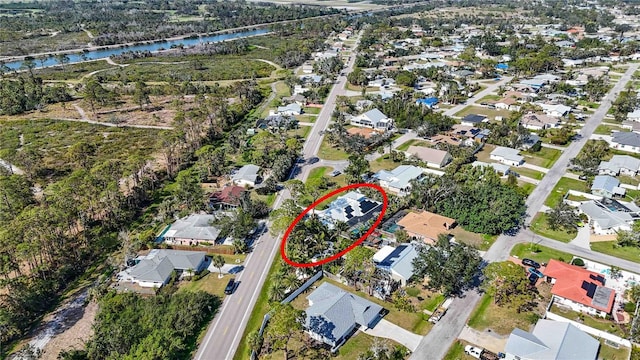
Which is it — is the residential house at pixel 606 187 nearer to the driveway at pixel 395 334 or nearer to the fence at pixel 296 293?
the driveway at pixel 395 334

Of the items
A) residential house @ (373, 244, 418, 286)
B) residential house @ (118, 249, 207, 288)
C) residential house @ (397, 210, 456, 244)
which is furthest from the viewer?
residential house @ (397, 210, 456, 244)

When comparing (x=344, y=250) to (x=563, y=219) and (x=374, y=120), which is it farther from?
(x=374, y=120)

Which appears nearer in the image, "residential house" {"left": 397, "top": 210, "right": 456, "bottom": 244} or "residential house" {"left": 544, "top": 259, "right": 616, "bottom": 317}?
"residential house" {"left": 544, "top": 259, "right": 616, "bottom": 317}

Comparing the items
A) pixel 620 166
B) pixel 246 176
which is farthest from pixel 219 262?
pixel 620 166

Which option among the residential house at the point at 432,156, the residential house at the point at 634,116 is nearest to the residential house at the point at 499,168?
the residential house at the point at 432,156

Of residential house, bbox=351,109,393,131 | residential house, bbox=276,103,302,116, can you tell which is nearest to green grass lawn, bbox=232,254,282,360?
residential house, bbox=351,109,393,131

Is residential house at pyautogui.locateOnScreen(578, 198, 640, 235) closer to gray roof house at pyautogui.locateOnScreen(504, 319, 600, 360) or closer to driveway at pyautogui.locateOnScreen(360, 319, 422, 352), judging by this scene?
gray roof house at pyautogui.locateOnScreen(504, 319, 600, 360)
